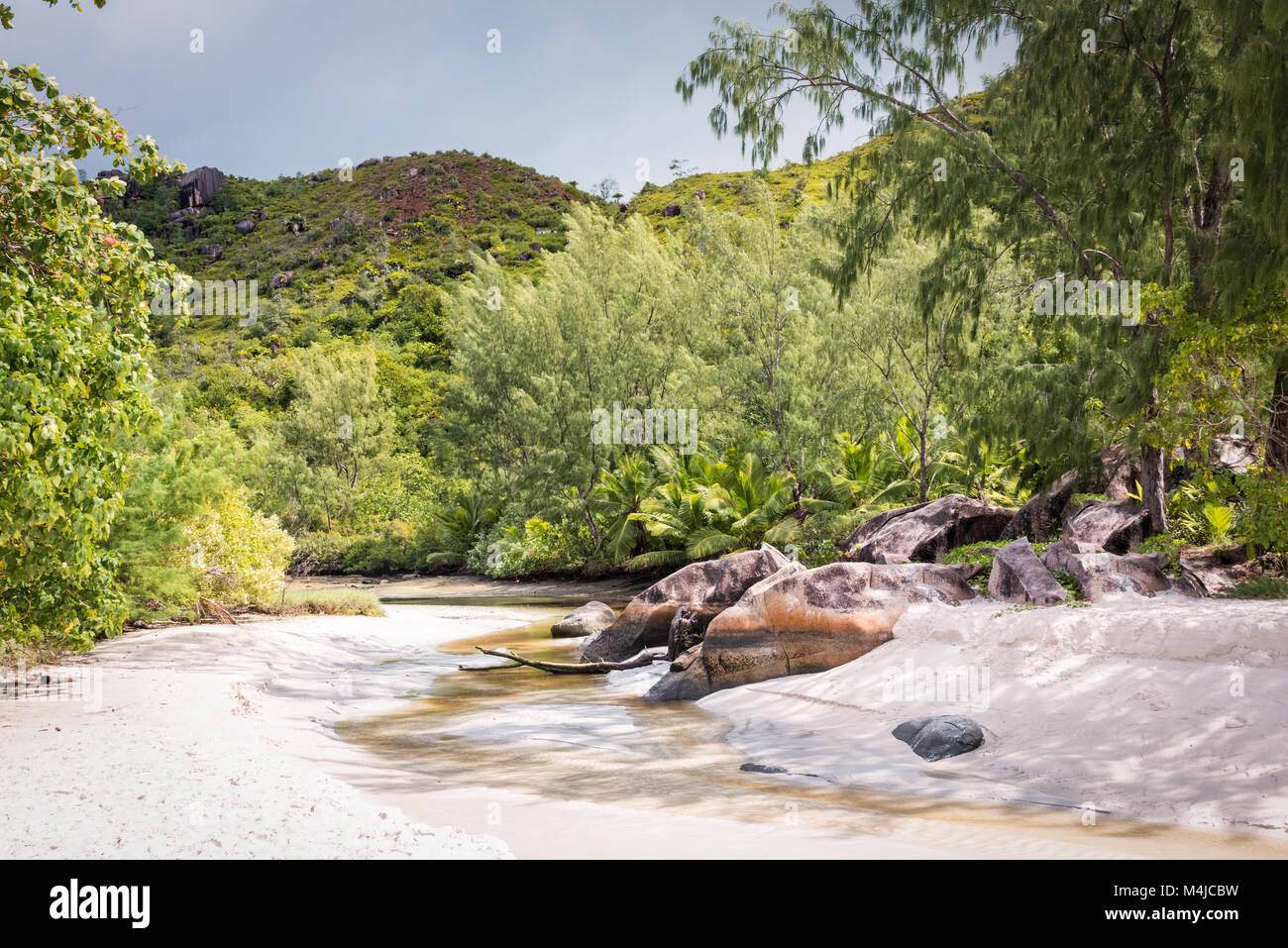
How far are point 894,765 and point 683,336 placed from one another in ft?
80.0

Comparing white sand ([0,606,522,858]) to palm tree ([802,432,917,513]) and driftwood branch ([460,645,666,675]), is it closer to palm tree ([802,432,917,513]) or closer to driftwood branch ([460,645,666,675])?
driftwood branch ([460,645,666,675])

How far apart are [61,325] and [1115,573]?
9.86m

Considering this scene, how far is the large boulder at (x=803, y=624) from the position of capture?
8.77 metres

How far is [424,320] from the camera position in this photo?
55.2 metres

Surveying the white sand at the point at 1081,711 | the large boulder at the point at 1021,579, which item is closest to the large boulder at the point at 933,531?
the large boulder at the point at 1021,579

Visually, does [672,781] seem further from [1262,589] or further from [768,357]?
[768,357]

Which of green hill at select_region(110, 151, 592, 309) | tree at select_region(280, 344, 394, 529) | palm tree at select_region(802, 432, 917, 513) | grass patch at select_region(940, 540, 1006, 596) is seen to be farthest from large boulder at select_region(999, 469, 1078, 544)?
green hill at select_region(110, 151, 592, 309)

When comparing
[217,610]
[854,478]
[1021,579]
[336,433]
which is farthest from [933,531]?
[336,433]

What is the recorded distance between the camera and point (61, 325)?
205 inches

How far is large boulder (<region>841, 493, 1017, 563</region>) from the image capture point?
1320 cm

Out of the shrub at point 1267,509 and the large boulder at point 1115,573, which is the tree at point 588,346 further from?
the shrub at point 1267,509

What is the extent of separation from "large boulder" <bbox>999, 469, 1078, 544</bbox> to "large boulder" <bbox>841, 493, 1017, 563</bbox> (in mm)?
267

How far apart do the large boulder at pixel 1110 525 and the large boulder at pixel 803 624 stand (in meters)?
3.47

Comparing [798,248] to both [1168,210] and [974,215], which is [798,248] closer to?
[974,215]
